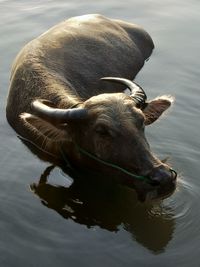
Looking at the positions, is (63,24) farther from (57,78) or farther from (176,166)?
(176,166)

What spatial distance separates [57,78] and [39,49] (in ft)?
2.34

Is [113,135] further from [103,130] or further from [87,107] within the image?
[87,107]

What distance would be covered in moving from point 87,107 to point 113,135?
46 centimetres

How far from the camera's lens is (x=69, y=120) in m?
5.98

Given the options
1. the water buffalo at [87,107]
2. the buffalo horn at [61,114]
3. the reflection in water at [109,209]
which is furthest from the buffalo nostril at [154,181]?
the buffalo horn at [61,114]

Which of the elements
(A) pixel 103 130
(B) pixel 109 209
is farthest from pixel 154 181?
(B) pixel 109 209

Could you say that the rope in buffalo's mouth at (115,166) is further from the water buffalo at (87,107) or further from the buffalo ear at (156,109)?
the buffalo ear at (156,109)

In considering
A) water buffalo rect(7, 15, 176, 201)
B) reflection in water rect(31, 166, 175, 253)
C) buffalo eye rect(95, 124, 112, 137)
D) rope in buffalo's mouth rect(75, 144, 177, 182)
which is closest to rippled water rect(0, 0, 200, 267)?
reflection in water rect(31, 166, 175, 253)

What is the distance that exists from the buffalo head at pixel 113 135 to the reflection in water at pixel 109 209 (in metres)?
0.29

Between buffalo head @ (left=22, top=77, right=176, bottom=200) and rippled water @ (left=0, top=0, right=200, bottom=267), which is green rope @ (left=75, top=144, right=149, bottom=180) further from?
rippled water @ (left=0, top=0, right=200, bottom=267)

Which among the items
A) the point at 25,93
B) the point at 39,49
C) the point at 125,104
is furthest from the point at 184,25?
the point at 125,104

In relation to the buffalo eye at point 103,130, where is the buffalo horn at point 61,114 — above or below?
above

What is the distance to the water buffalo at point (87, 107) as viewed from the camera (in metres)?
5.68

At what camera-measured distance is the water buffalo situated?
5.68 meters
